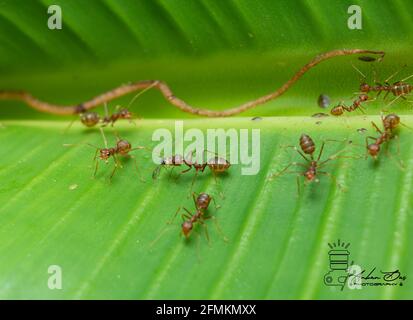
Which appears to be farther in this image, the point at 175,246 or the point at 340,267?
the point at 175,246

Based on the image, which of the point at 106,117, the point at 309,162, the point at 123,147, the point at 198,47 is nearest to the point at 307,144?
the point at 309,162

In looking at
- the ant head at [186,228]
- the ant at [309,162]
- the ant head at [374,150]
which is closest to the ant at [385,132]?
the ant head at [374,150]

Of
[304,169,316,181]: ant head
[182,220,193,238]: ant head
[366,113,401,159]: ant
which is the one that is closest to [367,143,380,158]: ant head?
[366,113,401,159]: ant

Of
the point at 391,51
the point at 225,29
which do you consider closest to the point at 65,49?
the point at 225,29

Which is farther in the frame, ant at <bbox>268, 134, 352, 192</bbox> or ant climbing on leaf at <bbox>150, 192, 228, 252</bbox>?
ant at <bbox>268, 134, 352, 192</bbox>

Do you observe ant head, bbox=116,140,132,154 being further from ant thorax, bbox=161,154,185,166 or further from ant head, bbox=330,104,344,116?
ant head, bbox=330,104,344,116
